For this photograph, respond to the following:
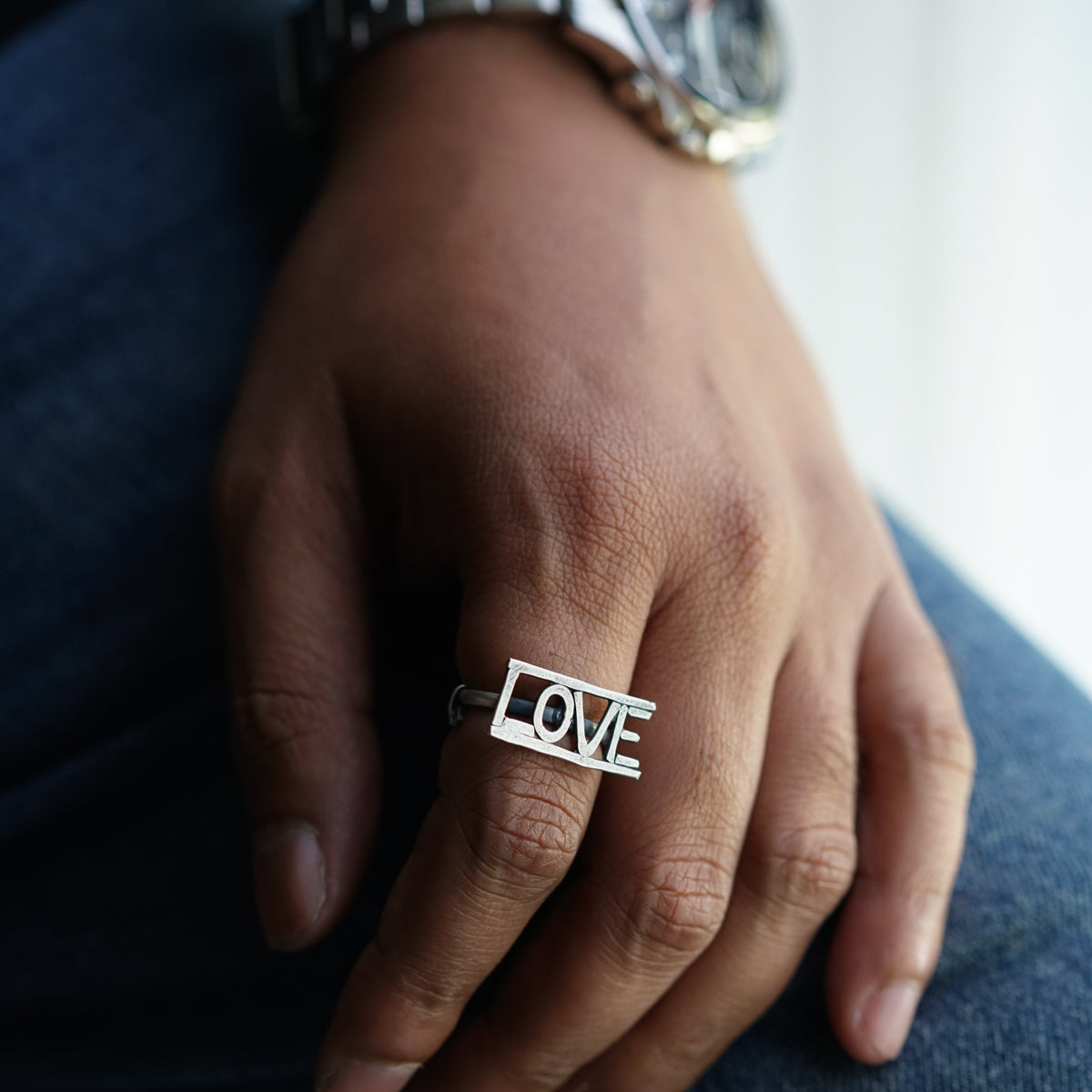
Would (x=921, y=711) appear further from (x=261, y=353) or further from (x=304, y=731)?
(x=261, y=353)

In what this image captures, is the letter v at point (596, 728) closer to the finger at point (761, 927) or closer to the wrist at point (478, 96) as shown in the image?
the finger at point (761, 927)

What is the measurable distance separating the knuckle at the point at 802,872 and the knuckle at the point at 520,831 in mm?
172

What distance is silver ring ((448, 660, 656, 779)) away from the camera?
617mm

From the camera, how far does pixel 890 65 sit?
2373 millimetres

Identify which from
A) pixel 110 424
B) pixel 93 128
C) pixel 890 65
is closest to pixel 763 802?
pixel 110 424

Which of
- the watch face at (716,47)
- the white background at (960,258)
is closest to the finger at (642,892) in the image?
the watch face at (716,47)

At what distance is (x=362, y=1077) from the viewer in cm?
66

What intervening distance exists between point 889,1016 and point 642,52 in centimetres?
88

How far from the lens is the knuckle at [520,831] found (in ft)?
2.02

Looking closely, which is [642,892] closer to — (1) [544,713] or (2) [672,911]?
(2) [672,911]

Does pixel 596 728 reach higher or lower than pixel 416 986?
higher

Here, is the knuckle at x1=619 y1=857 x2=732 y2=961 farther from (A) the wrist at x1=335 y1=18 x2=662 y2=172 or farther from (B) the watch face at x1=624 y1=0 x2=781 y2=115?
(B) the watch face at x1=624 y1=0 x2=781 y2=115

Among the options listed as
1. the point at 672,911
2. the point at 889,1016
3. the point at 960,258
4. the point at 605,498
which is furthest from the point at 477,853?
the point at 960,258

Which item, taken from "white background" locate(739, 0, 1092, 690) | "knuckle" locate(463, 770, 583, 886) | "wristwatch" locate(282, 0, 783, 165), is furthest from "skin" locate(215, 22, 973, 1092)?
"white background" locate(739, 0, 1092, 690)
